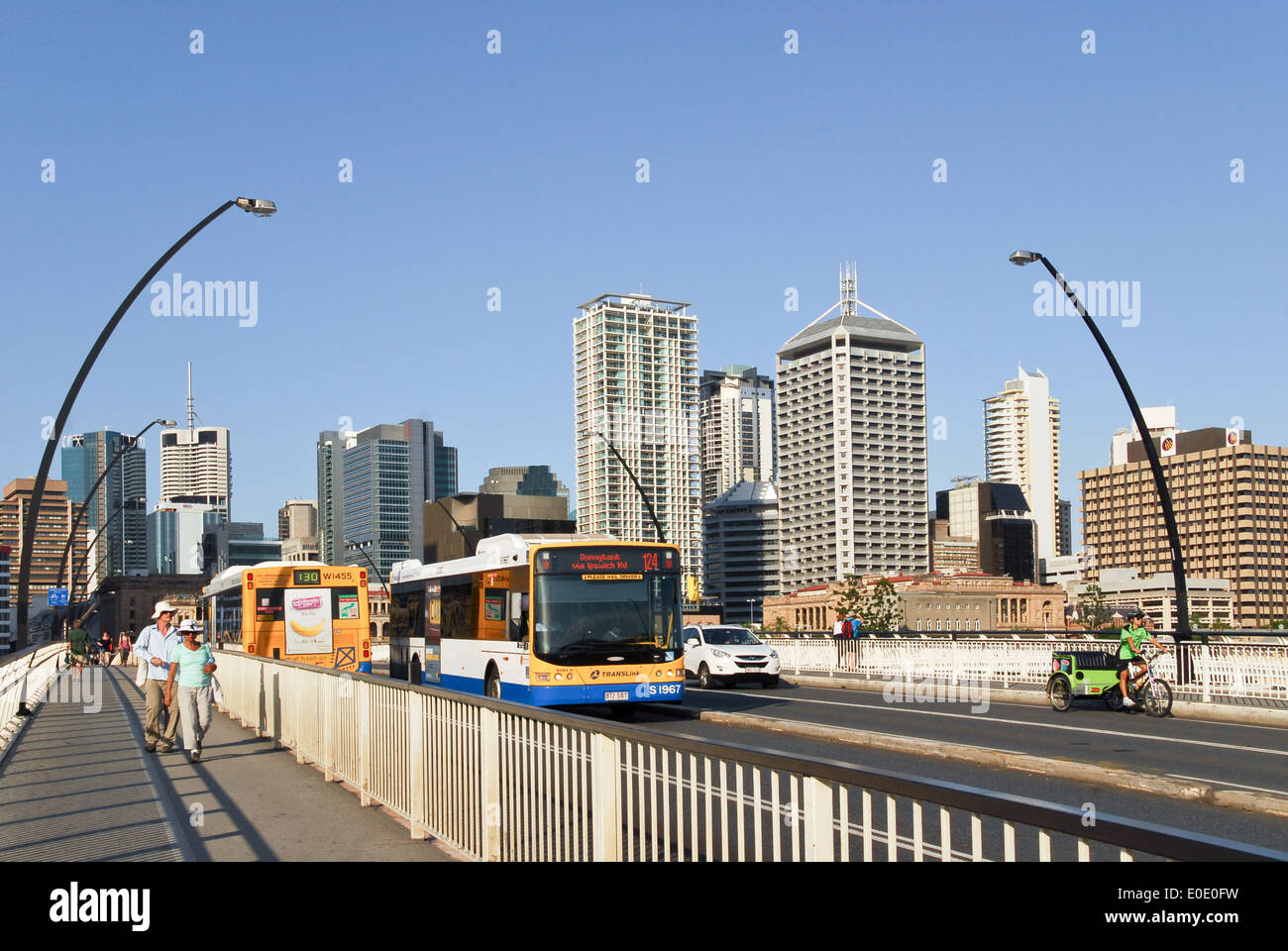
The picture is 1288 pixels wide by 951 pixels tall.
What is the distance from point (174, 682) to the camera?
1628 cm

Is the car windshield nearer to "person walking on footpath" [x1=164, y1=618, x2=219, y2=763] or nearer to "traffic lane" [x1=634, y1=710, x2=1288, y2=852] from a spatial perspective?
"traffic lane" [x1=634, y1=710, x2=1288, y2=852]

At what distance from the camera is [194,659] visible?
52.0ft

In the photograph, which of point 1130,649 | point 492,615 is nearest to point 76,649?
point 492,615

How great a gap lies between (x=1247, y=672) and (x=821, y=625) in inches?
5725

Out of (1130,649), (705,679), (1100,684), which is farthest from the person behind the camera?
(705,679)

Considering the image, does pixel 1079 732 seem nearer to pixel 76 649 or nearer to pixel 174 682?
pixel 174 682

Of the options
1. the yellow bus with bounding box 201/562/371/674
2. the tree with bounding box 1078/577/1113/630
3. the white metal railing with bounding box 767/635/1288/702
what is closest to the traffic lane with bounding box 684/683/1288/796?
the white metal railing with bounding box 767/635/1288/702

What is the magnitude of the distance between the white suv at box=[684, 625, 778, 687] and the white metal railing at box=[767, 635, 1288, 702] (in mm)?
3493

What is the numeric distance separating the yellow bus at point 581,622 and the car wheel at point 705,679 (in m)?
8.93

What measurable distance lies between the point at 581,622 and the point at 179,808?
10.8 m
